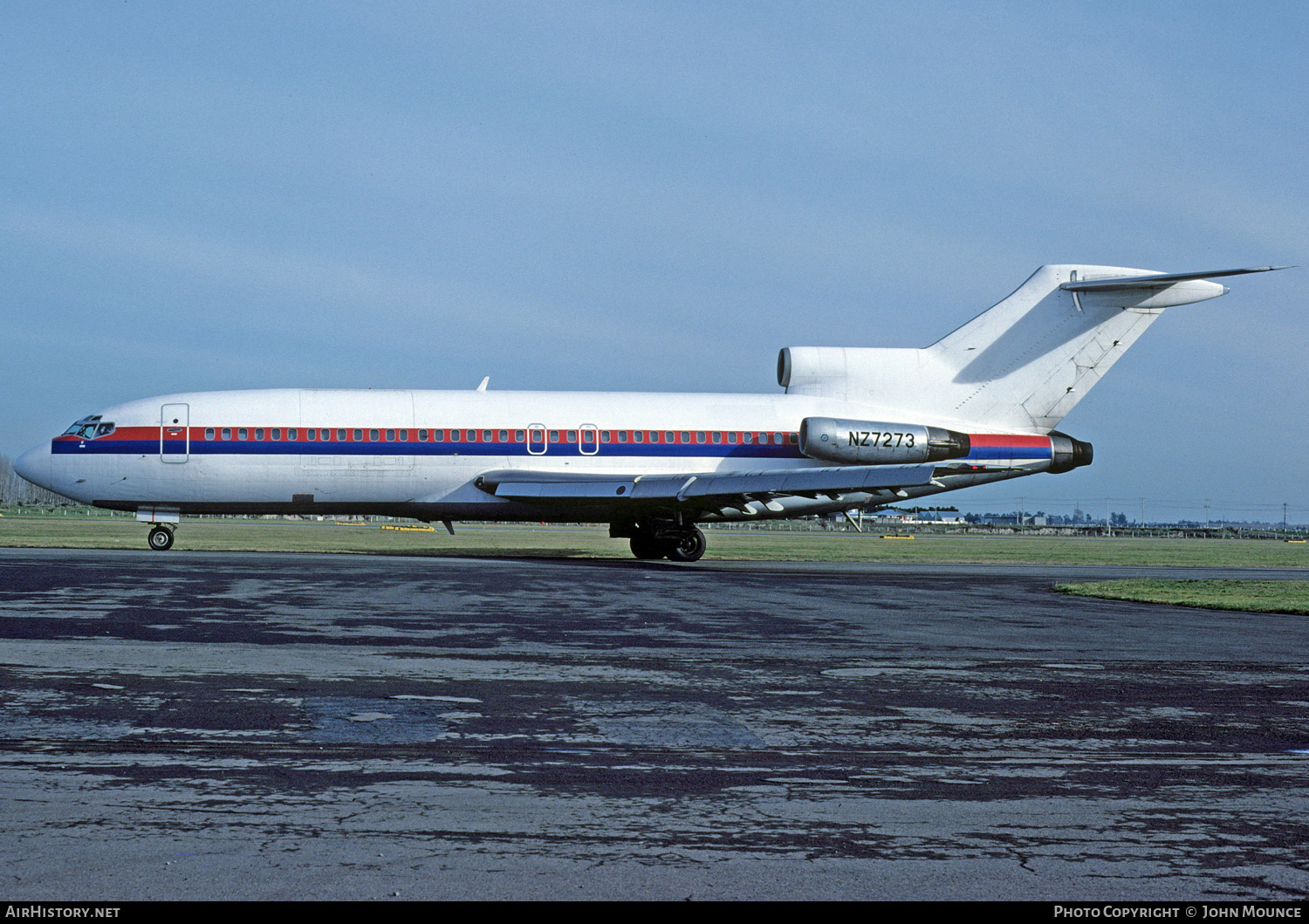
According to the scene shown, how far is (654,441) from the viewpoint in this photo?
32531 mm

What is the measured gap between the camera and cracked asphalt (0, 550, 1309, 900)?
15.1ft

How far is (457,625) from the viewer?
13961 mm

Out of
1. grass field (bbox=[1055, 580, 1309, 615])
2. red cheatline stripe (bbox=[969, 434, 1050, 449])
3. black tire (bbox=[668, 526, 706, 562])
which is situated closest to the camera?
grass field (bbox=[1055, 580, 1309, 615])

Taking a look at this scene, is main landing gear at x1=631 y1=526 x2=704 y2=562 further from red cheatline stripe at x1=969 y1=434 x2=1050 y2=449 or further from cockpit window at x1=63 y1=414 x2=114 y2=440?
cockpit window at x1=63 y1=414 x2=114 y2=440

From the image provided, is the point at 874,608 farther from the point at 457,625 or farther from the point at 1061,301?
the point at 1061,301

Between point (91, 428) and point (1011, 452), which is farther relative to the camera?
point (1011, 452)

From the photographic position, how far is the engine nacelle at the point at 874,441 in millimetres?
32438

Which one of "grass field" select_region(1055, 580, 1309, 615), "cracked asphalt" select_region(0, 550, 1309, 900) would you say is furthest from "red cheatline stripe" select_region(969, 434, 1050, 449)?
"cracked asphalt" select_region(0, 550, 1309, 900)

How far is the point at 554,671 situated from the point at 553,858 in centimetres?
553

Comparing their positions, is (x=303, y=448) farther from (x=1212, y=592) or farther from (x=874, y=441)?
(x=1212, y=592)

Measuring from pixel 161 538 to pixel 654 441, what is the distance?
1345 cm

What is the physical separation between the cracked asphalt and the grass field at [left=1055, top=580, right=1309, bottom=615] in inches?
202

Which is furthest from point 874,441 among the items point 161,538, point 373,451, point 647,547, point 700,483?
point 161,538

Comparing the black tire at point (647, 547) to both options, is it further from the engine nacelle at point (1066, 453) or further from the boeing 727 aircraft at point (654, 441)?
the engine nacelle at point (1066, 453)
